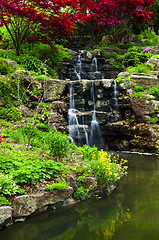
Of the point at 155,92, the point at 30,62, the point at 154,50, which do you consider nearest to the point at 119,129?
the point at 155,92

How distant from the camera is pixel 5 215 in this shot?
3.91 m

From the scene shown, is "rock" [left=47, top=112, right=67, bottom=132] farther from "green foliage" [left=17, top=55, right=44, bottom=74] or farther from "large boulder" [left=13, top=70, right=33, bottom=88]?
"green foliage" [left=17, top=55, right=44, bottom=74]

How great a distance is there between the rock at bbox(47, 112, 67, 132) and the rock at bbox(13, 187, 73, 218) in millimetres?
5344

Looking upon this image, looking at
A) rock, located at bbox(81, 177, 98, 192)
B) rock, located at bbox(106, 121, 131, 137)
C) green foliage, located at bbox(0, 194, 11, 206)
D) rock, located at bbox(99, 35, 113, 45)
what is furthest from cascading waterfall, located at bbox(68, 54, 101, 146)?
rock, located at bbox(99, 35, 113, 45)

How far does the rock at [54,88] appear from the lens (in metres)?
11.1

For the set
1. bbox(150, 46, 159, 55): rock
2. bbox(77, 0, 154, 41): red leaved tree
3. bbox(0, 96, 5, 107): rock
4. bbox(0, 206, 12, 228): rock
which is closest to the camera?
bbox(0, 206, 12, 228): rock

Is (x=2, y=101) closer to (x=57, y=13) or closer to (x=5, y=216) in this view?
(x=5, y=216)

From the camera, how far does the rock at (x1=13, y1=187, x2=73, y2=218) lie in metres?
4.19

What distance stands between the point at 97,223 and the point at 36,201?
1374 millimetres

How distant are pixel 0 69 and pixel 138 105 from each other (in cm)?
761

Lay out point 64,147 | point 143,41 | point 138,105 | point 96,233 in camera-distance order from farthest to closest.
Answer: point 143,41 → point 138,105 → point 64,147 → point 96,233

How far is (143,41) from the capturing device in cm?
2019

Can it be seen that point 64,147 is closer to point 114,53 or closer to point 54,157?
point 54,157

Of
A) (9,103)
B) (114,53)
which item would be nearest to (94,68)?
(114,53)
